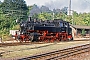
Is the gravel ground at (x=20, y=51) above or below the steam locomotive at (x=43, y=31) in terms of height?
below

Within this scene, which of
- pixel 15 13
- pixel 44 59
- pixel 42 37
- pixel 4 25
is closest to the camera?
pixel 44 59

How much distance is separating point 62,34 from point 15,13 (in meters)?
42.6

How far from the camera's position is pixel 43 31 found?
1096 inches

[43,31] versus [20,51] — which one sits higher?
[43,31]

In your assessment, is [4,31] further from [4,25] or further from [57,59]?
[57,59]

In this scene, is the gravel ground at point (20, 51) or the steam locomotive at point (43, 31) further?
the steam locomotive at point (43, 31)

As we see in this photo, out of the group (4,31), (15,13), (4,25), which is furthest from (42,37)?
(15,13)

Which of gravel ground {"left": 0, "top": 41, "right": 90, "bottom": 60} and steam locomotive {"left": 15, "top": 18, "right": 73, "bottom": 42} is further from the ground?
Result: steam locomotive {"left": 15, "top": 18, "right": 73, "bottom": 42}

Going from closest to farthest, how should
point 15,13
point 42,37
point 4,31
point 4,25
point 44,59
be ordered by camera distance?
point 44,59, point 42,37, point 4,31, point 4,25, point 15,13

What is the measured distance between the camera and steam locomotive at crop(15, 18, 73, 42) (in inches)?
1057

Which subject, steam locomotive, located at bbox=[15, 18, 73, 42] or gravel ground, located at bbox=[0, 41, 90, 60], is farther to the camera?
steam locomotive, located at bbox=[15, 18, 73, 42]

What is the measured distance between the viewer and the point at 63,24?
3055 centimetres

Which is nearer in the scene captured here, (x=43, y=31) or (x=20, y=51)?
(x=20, y=51)

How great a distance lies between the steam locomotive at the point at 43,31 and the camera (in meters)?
26.8
